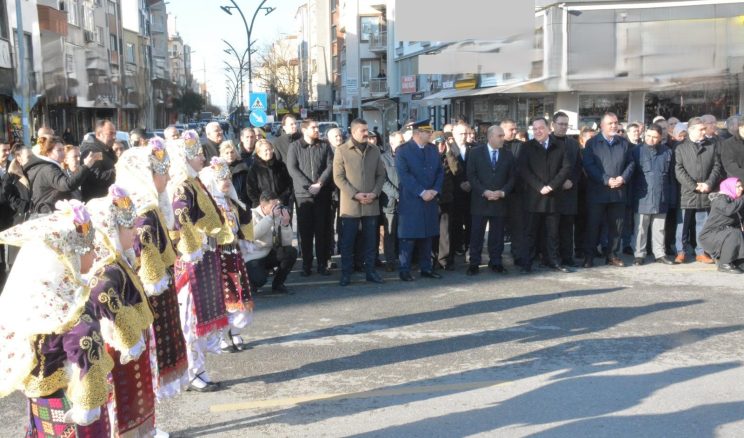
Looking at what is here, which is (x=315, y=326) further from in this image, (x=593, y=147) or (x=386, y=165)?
(x=593, y=147)

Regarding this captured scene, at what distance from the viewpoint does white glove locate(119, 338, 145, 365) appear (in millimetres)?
3652

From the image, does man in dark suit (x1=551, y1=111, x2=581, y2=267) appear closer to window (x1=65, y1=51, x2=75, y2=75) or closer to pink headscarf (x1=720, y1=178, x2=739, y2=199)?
pink headscarf (x1=720, y1=178, x2=739, y2=199)

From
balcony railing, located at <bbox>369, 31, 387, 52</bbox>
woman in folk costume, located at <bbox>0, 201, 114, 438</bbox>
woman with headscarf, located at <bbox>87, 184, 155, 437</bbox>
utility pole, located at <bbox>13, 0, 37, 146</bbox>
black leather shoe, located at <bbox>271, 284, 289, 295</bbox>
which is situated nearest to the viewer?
woman in folk costume, located at <bbox>0, 201, 114, 438</bbox>

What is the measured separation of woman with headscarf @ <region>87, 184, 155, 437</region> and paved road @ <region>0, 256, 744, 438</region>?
3.50ft

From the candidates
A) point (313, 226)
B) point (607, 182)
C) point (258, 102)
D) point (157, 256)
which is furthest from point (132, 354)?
point (258, 102)

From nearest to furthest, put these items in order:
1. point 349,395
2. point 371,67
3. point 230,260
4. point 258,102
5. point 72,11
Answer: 1. point 349,395
2. point 230,260
3. point 258,102
4. point 72,11
5. point 371,67

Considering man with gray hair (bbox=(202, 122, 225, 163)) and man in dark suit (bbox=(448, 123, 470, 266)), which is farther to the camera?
man in dark suit (bbox=(448, 123, 470, 266))

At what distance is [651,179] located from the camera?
10.3m

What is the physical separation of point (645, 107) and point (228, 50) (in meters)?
31.5

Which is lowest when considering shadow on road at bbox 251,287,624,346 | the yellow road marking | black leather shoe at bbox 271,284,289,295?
the yellow road marking

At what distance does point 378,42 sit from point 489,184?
55.7 meters

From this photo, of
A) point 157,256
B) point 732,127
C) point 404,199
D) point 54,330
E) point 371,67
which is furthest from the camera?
point 371,67

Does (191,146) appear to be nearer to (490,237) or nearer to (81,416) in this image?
(81,416)

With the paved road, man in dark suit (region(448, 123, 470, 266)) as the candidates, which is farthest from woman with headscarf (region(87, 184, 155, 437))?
man in dark suit (region(448, 123, 470, 266))
